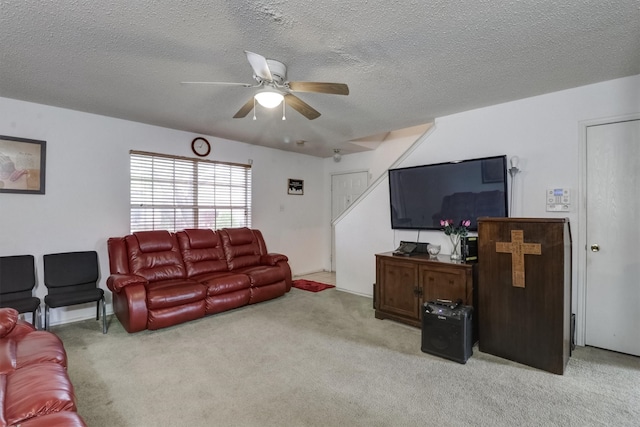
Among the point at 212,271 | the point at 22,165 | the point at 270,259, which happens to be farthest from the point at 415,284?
the point at 22,165

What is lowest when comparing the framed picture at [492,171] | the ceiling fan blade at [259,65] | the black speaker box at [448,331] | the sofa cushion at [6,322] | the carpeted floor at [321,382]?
the carpeted floor at [321,382]

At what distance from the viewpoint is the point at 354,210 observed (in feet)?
15.8

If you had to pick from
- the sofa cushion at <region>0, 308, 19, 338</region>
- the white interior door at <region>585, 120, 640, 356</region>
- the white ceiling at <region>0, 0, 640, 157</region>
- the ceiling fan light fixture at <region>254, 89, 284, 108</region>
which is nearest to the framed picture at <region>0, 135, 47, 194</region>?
the white ceiling at <region>0, 0, 640, 157</region>

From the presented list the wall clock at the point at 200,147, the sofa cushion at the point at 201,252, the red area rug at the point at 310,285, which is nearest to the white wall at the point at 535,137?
the red area rug at the point at 310,285

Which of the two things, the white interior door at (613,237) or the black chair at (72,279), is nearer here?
the white interior door at (613,237)

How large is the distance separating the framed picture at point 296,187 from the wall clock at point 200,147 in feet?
5.52

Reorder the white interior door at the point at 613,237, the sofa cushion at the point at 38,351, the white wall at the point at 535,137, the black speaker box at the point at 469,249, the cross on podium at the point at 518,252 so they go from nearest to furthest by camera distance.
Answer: the sofa cushion at the point at 38,351, the cross on podium at the point at 518,252, the white interior door at the point at 613,237, the white wall at the point at 535,137, the black speaker box at the point at 469,249

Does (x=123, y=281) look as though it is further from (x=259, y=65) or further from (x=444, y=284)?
(x=444, y=284)

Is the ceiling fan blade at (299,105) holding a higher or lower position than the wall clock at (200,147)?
lower

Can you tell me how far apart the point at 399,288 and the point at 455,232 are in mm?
885

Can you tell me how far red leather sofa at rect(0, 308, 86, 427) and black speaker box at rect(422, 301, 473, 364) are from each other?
8.16ft

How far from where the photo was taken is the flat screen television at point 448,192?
131 inches

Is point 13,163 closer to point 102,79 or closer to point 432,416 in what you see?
point 102,79

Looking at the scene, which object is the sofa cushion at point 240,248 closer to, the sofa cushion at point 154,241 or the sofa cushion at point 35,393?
the sofa cushion at point 154,241
